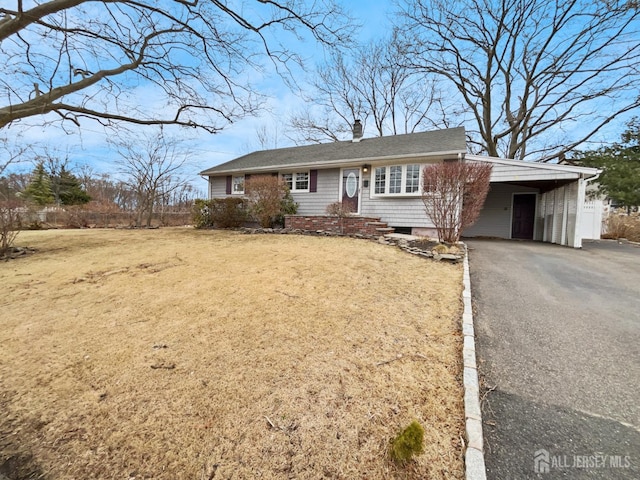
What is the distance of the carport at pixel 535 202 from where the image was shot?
8211 millimetres

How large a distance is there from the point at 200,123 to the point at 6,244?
20.6 ft

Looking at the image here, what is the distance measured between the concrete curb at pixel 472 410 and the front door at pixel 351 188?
7.96 meters

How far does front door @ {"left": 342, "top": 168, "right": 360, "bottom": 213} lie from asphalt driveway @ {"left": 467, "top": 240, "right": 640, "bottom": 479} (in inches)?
256

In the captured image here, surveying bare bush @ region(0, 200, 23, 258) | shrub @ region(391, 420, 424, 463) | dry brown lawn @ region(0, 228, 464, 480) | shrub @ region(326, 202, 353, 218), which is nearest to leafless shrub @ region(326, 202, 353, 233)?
shrub @ region(326, 202, 353, 218)

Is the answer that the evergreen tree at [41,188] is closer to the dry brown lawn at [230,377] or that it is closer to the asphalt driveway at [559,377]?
the dry brown lawn at [230,377]

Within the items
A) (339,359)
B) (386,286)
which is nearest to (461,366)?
(339,359)

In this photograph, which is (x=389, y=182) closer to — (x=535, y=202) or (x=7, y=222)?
(x=535, y=202)

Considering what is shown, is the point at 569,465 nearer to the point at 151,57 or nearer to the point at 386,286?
the point at 386,286

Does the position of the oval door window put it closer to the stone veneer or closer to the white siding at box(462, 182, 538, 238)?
the stone veneer

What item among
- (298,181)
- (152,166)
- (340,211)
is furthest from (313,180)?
(152,166)

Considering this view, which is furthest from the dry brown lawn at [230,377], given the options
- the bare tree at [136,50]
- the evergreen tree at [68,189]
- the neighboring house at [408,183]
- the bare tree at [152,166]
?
the evergreen tree at [68,189]

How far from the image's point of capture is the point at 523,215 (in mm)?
11977

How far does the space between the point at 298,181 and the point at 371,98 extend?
43.2ft

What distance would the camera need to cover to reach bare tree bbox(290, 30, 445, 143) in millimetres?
18938
